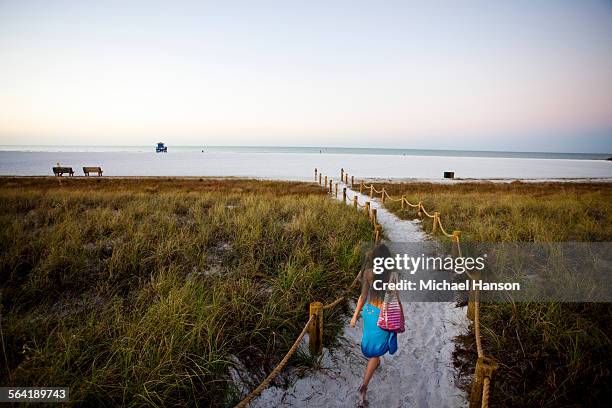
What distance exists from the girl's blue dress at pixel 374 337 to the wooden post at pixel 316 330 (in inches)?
21.6

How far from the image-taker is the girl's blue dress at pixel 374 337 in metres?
3.09

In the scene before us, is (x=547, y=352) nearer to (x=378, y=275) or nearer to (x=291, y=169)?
(x=378, y=275)

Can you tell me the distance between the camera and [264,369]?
343 cm

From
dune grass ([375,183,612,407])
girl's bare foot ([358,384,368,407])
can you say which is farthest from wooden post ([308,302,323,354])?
dune grass ([375,183,612,407])

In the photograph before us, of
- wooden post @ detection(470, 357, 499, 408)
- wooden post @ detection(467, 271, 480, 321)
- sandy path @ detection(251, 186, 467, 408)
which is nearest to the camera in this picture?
wooden post @ detection(470, 357, 499, 408)

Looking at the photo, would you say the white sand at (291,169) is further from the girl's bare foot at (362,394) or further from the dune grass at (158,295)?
the girl's bare foot at (362,394)

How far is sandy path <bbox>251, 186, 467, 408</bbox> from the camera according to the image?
3238 mm

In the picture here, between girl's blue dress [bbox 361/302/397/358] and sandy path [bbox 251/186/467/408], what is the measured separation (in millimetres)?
651

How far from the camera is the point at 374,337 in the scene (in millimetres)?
3111

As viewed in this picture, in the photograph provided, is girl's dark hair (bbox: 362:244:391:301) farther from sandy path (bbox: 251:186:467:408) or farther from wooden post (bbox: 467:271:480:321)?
wooden post (bbox: 467:271:480:321)

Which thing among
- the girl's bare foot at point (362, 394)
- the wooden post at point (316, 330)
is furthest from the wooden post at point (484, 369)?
the wooden post at point (316, 330)

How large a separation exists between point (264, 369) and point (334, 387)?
0.88m

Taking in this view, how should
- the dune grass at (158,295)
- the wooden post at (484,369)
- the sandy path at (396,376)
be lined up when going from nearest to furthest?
the wooden post at (484,369) < the dune grass at (158,295) < the sandy path at (396,376)

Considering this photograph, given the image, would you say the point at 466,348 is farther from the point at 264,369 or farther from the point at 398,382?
the point at 264,369
